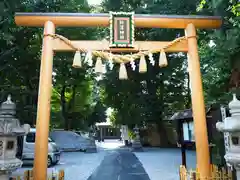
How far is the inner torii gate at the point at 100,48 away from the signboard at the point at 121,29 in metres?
0.15

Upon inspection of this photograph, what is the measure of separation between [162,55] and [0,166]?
417cm

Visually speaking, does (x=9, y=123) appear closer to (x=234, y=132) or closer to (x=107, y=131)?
(x=234, y=132)

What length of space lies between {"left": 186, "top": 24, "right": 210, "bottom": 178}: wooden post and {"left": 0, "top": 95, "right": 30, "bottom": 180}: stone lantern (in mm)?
3773

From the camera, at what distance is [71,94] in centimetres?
2547

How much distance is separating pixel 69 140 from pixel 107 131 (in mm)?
24213

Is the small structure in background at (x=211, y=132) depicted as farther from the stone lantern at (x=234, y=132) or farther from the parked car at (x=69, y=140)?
the parked car at (x=69, y=140)

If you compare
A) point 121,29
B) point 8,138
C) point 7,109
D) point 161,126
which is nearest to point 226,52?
point 121,29

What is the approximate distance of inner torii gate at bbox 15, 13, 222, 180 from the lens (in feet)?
16.5

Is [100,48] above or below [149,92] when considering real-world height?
below

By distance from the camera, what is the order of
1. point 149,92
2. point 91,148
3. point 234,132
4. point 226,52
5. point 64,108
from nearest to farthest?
1. point 234,132
2. point 226,52
3. point 91,148
4. point 149,92
5. point 64,108

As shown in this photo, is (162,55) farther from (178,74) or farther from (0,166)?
(178,74)

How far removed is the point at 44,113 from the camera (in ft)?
16.6

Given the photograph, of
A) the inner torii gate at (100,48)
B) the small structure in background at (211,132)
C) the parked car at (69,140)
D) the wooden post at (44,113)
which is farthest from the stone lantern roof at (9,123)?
the parked car at (69,140)

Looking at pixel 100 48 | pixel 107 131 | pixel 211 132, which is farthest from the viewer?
pixel 107 131
